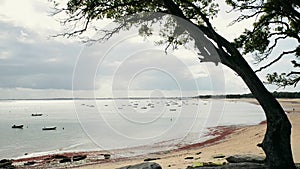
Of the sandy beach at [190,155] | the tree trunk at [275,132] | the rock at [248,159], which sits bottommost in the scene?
the sandy beach at [190,155]

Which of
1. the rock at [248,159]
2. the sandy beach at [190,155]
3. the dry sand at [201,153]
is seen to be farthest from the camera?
the sandy beach at [190,155]

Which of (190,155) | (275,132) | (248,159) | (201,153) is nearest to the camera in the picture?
(275,132)

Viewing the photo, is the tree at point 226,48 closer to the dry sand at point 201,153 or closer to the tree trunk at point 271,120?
the tree trunk at point 271,120

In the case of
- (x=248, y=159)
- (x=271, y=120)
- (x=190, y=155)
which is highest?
(x=271, y=120)

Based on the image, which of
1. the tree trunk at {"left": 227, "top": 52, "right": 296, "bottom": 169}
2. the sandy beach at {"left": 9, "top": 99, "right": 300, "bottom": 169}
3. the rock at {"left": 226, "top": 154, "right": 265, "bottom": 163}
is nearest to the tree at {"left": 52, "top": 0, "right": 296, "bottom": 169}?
the tree trunk at {"left": 227, "top": 52, "right": 296, "bottom": 169}

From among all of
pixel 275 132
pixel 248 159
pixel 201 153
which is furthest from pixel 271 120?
pixel 201 153

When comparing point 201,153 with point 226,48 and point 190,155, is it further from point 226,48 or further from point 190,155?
point 226,48

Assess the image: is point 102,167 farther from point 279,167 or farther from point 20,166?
point 279,167

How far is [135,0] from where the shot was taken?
9797 millimetres

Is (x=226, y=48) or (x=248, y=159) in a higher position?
(x=226, y=48)

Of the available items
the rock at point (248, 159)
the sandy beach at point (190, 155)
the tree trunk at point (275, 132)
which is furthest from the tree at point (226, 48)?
the sandy beach at point (190, 155)

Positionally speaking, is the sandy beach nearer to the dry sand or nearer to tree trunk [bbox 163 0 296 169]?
the dry sand

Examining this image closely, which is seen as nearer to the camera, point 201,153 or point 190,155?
point 190,155

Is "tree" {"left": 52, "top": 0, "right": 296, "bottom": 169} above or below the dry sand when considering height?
above
